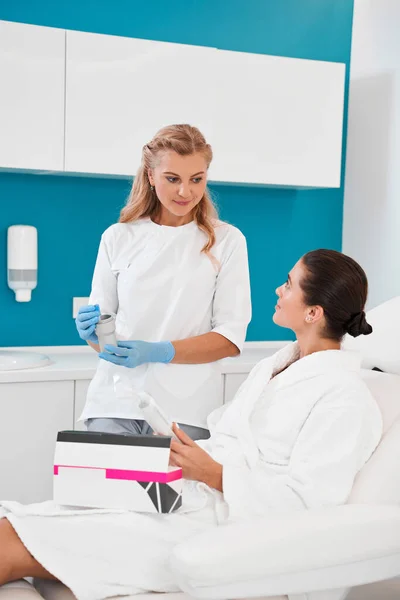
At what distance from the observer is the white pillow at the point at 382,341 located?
2088 millimetres

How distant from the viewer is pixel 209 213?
227 centimetres

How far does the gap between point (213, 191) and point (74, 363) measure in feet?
3.15

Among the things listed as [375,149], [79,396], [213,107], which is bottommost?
[79,396]

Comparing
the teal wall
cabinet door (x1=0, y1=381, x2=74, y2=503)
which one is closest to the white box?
cabinet door (x1=0, y1=381, x2=74, y2=503)

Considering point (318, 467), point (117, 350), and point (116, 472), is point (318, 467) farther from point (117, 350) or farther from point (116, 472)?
point (117, 350)

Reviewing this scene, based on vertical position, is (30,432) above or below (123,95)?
below

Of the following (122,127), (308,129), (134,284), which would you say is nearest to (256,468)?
(134,284)

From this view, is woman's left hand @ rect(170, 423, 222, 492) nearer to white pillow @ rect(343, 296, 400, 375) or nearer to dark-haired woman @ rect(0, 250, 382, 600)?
dark-haired woman @ rect(0, 250, 382, 600)

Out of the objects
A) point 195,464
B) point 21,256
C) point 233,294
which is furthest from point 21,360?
point 195,464

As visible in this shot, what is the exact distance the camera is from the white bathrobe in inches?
65.2

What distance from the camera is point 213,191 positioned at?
348 cm

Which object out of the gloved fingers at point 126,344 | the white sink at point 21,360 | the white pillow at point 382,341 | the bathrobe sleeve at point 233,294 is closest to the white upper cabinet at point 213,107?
the white sink at point 21,360

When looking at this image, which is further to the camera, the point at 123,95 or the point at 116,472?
the point at 123,95

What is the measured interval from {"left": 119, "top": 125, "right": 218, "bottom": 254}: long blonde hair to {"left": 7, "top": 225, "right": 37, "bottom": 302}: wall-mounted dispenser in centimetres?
94
